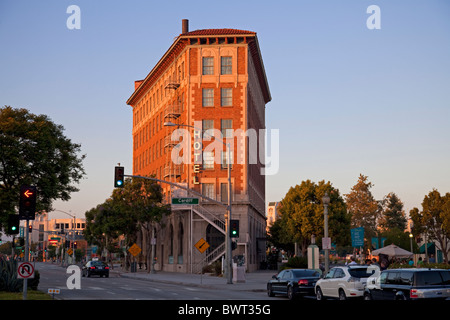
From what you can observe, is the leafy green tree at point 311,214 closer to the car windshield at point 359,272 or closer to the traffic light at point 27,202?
the car windshield at point 359,272

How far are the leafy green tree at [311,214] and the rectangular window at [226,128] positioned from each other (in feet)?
51.4

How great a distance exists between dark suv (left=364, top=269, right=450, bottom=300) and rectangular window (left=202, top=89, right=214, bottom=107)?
151 ft

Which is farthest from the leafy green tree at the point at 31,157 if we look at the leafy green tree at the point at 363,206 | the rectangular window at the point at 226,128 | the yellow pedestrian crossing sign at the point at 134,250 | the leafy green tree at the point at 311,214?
the leafy green tree at the point at 363,206

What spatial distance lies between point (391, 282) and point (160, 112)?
201 ft

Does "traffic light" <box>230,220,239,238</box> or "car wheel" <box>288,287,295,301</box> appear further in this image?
"traffic light" <box>230,220,239,238</box>

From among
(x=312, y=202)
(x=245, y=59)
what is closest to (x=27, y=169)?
(x=245, y=59)

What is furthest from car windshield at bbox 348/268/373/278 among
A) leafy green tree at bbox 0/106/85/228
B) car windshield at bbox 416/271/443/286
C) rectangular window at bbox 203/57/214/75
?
rectangular window at bbox 203/57/214/75

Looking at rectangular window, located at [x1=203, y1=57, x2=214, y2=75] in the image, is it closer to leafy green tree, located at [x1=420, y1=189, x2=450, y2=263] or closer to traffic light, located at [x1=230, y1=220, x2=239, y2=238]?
traffic light, located at [x1=230, y1=220, x2=239, y2=238]

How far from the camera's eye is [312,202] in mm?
75750

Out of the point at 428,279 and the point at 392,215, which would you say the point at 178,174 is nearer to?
the point at 428,279

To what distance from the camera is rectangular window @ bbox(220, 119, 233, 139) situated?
64.6 metres

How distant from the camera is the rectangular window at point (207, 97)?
215 ft
